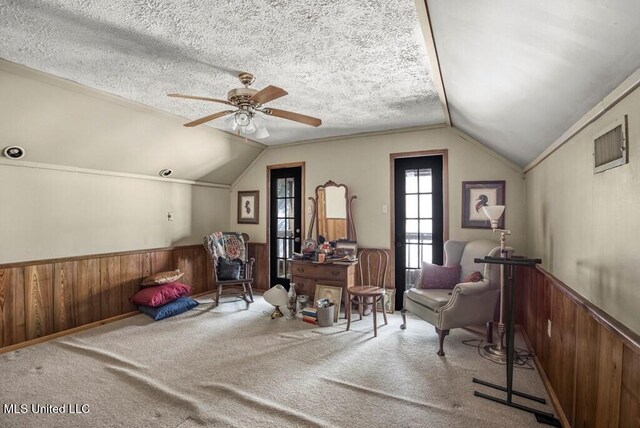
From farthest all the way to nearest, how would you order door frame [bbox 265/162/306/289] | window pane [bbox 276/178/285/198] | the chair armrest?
1. window pane [bbox 276/178/285/198]
2. door frame [bbox 265/162/306/289]
3. the chair armrest

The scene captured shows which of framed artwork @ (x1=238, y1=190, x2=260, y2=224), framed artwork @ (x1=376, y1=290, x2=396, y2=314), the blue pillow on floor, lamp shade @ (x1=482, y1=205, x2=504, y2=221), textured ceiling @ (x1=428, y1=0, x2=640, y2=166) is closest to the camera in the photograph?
textured ceiling @ (x1=428, y1=0, x2=640, y2=166)

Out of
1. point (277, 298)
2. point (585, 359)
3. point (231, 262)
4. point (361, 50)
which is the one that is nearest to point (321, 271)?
point (277, 298)

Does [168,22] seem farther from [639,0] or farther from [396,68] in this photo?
[639,0]

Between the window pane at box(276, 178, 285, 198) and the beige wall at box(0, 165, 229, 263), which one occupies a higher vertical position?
the window pane at box(276, 178, 285, 198)

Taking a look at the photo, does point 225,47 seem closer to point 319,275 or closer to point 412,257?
point 319,275

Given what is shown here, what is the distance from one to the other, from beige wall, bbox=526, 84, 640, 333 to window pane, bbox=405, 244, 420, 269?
172 cm

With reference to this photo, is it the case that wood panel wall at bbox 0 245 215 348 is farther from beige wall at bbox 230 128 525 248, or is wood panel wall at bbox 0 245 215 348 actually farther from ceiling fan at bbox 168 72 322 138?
ceiling fan at bbox 168 72 322 138

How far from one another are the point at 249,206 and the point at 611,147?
483 centimetres

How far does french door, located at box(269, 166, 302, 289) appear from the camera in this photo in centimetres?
506

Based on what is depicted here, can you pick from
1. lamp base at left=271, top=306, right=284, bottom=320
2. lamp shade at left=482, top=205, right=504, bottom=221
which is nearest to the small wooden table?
lamp base at left=271, top=306, right=284, bottom=320

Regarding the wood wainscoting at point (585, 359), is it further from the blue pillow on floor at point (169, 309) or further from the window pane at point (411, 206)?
the blue pillow on floor at point (169, 309)

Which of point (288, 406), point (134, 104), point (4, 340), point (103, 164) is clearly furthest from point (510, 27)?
point (4, 340)

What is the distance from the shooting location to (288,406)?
2.14 meters

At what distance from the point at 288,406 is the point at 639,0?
8.29ft
